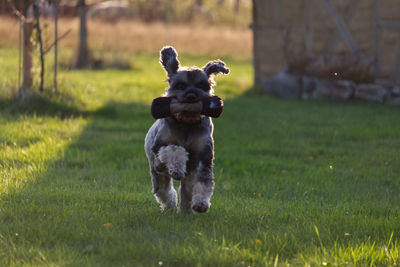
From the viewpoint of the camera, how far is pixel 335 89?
16.8 m

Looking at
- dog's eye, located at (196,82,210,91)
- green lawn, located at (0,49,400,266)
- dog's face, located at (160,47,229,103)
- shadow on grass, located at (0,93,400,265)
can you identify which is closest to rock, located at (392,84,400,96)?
green lawn, located at (0,49,400,266)

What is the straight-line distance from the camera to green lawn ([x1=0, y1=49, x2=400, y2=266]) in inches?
197

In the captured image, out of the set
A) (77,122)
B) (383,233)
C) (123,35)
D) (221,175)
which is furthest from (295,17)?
(123,35)

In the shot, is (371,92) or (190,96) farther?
(371,92)

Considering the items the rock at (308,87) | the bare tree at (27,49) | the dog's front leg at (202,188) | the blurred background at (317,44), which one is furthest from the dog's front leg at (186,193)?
the rock at (308,87)

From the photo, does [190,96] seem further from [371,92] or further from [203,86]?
[371,92]

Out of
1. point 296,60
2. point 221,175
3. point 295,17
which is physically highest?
point 295,17

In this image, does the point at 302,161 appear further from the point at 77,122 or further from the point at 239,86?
the point at 239,86

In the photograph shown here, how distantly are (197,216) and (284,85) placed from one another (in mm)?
12164

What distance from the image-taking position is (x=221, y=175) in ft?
27.7

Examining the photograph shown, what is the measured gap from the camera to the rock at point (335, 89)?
1656cm

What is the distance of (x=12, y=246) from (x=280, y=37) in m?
14.5

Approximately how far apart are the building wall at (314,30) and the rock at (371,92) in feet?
1.40

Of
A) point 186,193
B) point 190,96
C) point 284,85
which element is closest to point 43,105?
point 186,193
